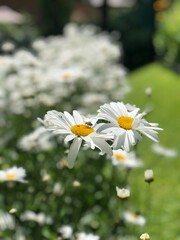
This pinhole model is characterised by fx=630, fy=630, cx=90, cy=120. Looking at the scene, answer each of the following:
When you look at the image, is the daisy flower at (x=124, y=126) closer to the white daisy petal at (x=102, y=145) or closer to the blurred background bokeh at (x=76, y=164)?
the white daisy petal at (x=102, y=145)

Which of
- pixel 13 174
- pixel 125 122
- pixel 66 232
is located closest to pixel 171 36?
pixel 66 232

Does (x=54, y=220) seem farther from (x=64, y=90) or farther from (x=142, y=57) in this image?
(x=142, y=57)

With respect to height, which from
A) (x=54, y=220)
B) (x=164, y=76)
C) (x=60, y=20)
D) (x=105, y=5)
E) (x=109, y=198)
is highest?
(x=105, y=5)

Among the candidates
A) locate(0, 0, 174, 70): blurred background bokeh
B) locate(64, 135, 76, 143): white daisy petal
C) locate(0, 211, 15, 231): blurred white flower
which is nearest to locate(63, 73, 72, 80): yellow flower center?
locate(0, 211, 15, 231): blurred white flower

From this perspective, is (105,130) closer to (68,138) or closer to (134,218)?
(68,138)

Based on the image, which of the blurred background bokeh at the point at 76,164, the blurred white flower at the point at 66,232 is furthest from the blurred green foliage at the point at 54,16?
the blurred white flower at the point at 66,232

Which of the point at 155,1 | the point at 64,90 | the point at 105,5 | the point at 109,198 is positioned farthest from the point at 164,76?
the point at 105,5
